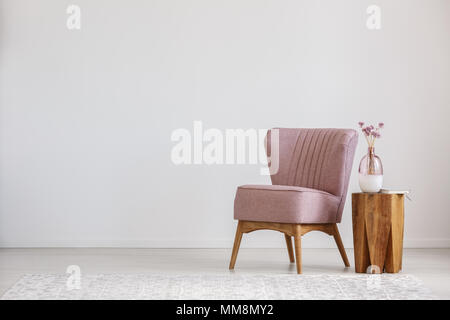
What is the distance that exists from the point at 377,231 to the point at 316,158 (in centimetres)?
64

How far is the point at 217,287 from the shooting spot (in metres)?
3.14

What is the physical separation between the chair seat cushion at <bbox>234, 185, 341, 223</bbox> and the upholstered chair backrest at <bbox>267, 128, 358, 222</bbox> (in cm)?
14

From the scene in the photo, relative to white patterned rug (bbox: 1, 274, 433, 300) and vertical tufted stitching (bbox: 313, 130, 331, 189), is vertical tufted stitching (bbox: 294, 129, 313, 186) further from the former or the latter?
white patterned rug (bbox: 1, 274, 433, 300)

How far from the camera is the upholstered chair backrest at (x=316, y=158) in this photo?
3842mm

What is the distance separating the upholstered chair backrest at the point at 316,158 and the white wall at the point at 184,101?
87cm

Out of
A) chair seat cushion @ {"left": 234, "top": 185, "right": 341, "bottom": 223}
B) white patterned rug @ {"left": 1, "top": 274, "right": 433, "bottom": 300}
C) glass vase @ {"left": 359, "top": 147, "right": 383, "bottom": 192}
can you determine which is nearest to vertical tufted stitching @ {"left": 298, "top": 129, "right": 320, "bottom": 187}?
chair seat cushion @ {"left": 234, "top": 185, "right": 341, "bottom": 223}

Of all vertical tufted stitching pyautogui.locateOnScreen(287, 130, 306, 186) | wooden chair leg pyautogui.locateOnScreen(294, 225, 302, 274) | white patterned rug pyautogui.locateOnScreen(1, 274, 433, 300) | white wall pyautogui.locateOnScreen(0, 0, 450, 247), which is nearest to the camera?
white patterned rug pyautogui.locateOnScreen(1, 274, 433, 300)

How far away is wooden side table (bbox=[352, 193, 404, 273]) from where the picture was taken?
358 centimetres

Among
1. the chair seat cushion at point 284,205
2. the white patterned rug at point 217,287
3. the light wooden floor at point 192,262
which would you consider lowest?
the light wooden floor at point 192,262

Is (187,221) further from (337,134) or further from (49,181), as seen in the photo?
(337,134)

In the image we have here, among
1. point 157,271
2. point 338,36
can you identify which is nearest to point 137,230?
point 157,271

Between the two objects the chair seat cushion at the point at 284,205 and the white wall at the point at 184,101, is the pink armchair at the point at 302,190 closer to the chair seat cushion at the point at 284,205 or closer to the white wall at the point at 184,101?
the chair seat cushion at the point at 284,205

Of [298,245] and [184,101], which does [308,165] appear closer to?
[298,245]

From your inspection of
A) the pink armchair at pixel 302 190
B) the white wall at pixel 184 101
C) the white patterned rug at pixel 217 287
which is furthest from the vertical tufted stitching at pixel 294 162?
the white wall at pixel 184 101
